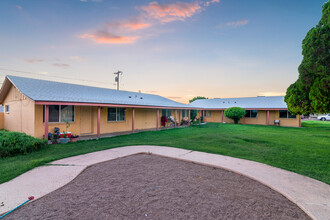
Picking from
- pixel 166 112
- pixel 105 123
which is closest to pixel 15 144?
pixel 105 123

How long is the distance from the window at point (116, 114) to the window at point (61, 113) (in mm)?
2785

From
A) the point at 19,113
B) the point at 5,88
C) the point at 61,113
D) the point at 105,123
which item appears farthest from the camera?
the point at 105,123

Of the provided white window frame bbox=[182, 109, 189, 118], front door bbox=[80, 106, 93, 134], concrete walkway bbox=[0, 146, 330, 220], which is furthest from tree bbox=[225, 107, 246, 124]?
concrete walkway bbox=[0, 146, 330, 220]

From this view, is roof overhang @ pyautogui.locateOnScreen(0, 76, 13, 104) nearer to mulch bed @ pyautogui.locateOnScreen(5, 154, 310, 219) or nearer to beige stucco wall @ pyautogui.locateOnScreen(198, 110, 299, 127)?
mulch bed @ pyautogui.locateOnScreen(5, 154, 310, 219)

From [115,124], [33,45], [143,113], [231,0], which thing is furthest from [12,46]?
[231,0]

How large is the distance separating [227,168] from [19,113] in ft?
40.8

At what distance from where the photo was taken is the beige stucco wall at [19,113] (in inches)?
364

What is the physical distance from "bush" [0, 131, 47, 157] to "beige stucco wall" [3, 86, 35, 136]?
2642mm

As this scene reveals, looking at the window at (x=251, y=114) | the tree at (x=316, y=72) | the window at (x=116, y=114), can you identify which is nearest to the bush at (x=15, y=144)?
the window at (x=116, y=114)

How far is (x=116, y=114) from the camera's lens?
517 inches

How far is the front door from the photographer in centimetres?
1100

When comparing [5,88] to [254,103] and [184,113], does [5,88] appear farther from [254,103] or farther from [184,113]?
[254,103]

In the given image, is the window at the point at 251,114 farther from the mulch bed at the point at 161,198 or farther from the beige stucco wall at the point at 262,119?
the mulch bed at the point at 161,198

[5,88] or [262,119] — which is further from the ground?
[5,88]
